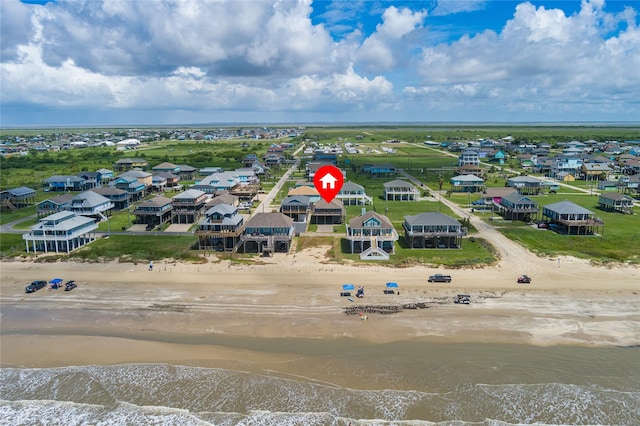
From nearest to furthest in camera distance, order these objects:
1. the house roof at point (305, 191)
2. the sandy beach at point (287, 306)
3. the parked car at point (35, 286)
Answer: the sandy beach at point (287, 306), the parked car at point (35, 286), the house roof at point (305, 191)

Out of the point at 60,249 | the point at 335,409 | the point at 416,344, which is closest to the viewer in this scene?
the point at 335,409

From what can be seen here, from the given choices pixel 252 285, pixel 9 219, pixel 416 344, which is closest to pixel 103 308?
pixel 252 285

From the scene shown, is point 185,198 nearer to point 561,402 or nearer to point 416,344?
point 416,344

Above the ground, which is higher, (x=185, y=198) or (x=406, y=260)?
(x=185, y=198)

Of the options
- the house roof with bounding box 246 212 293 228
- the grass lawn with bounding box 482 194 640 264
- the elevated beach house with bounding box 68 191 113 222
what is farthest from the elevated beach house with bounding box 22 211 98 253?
the grass lawn with bounding box 482 194 640 264

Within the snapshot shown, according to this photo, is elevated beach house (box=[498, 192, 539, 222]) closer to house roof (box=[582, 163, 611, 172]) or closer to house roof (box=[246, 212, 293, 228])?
house roof (box=[246, 212, 293, 228])

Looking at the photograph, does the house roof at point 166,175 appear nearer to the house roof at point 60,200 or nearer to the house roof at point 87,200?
the house roof at point 60,200

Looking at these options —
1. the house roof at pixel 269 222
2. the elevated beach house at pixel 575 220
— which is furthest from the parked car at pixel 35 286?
the elevated beach house at pixel 575 220
